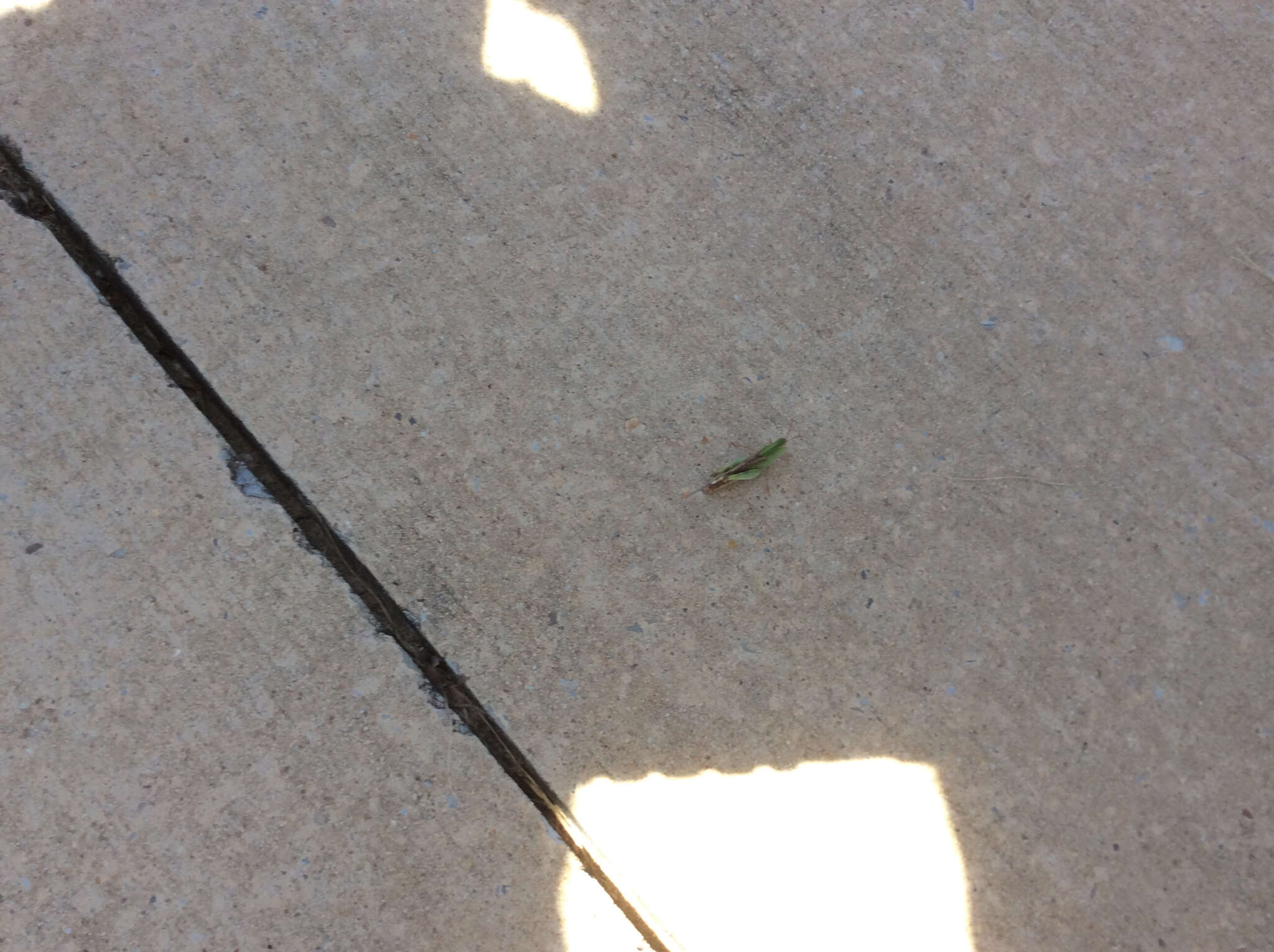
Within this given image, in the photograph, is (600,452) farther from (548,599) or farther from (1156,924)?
(1156,924)

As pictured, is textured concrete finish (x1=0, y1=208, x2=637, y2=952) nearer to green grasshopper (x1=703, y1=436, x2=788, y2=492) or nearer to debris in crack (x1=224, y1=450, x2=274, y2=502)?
debris in crack (x1=224, y1=450, x2=274, y2=502)

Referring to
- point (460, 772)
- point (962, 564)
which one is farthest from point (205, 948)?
point (962, 564)

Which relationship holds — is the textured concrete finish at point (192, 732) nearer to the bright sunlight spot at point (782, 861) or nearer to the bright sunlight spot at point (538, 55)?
the bright sunlight spot at point (782, 861)

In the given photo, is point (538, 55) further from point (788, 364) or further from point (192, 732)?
point (192, 732)

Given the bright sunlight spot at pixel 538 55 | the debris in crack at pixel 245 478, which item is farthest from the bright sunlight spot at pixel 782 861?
the bright sunlight spot at pixel 538 55

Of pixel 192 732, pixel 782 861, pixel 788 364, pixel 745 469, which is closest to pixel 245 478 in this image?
pixel 192 732
